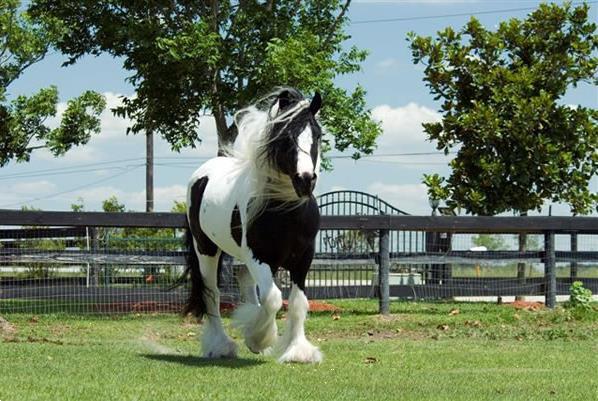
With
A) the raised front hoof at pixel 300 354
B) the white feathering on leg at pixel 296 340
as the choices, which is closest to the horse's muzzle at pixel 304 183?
the white feathering on leg at pixel 296 340

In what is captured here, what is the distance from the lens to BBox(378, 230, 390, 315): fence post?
14.4 m

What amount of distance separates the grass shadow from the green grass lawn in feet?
0.04

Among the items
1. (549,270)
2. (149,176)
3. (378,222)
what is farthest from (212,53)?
(149,176)

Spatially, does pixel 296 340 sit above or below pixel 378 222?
below

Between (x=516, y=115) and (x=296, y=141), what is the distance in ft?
36.7

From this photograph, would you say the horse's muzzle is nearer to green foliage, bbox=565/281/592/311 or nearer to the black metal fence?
the black metal fence

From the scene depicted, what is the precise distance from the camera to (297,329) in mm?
8844

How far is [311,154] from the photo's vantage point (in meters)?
8.27

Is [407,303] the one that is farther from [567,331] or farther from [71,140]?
[71,140]

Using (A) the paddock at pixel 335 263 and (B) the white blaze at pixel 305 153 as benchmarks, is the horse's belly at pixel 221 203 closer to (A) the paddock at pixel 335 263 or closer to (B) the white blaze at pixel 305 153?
(B) the white blaze at pixel 305 153

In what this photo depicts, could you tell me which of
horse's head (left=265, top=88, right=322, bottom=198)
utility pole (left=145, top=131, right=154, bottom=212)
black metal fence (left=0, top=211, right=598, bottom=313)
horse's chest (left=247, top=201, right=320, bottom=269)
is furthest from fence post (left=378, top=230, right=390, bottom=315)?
utility pole (left=145, top=131, right=154, bottom=212)

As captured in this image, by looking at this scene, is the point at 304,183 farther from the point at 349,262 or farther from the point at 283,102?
the point at 349,262

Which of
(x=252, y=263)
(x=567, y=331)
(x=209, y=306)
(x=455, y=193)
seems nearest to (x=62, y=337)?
(x=209, y=306)

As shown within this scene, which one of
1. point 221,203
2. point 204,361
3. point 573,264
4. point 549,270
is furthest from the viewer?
point 573,264
